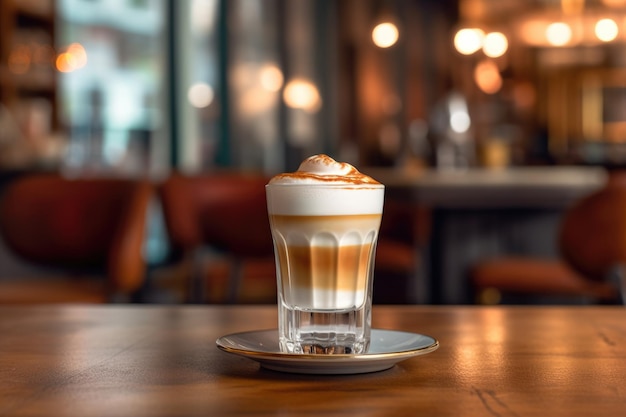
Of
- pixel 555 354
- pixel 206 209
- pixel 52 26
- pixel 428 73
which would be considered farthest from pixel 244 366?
pixel 428 73

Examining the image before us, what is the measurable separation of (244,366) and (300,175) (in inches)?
6.6

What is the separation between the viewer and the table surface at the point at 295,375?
69 cm

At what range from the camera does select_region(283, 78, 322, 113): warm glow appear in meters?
8.68

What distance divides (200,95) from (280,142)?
1.32 metres

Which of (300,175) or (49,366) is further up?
(300,175)

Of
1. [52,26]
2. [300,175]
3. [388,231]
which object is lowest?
[388,231]

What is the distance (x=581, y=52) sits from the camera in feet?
45.5

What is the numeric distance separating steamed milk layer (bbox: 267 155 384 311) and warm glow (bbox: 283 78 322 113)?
7793 millimetres

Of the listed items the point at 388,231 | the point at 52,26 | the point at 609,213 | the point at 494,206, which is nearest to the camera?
the point at 609,213

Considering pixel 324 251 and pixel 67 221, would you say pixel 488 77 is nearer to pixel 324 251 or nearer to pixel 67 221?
pixel 67 221

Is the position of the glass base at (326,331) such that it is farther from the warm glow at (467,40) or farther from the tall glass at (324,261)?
the warm glow at (467,40)

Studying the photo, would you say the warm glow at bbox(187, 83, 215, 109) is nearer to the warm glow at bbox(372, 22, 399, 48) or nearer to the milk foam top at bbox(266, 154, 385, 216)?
the warm glow at bbox(372, 22, 399, 48)

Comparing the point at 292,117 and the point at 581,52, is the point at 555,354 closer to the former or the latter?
the point at 292,117

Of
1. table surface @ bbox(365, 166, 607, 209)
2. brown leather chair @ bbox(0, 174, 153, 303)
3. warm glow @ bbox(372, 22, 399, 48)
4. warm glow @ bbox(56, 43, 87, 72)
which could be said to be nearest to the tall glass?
brown leather chair @ bbox(0, 174, 153, 303)
